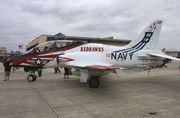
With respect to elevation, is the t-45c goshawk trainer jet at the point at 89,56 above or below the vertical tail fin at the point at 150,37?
below

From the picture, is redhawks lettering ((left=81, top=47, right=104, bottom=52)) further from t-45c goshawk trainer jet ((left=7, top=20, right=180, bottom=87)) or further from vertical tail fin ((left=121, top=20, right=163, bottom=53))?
vertical tail fin ((left=121, top=20, right=163, bottom=53))

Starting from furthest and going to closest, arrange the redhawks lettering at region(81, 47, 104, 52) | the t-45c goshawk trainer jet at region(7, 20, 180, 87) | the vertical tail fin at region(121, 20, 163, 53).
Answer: the vertical tail fin at region(121, 20, 163, 53), the redhawks lettering at region(81, 47, 104, 52), the t-45c goshawk trainer jet at region(7, 20, 180, 87)

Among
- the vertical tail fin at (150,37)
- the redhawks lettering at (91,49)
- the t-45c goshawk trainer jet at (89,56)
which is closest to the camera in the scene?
the t-45c goshawk trainer jet at (89,56)

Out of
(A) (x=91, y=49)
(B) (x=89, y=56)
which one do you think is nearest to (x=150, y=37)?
(A) (x=91, y=49)

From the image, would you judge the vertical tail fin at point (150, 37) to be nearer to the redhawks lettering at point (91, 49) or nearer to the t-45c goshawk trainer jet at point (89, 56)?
the t-45c goshawk trainer jet at point (89, 56)

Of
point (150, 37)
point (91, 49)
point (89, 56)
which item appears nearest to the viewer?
point (89, 56)

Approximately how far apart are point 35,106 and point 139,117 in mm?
3316

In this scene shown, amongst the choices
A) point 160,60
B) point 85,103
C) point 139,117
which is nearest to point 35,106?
point 85,103

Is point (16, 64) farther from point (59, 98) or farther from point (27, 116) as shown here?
point (27, 116)

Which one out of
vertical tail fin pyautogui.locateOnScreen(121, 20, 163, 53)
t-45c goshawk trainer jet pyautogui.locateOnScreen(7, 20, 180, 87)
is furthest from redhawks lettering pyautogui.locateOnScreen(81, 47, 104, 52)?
vertical tail fin pyautogui.locateOnScreen(121, 20, 163, 53)

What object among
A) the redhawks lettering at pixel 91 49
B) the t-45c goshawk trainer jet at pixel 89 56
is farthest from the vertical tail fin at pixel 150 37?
the redhawks lettering at pixel 91 49

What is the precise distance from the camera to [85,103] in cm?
550

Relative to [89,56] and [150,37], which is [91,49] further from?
[150,37]

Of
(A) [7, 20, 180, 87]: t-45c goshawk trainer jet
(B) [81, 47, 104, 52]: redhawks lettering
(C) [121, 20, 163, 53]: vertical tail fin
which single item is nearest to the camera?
(A) [7, 20, 180, 87]: t-45c goshawk trainer jet
